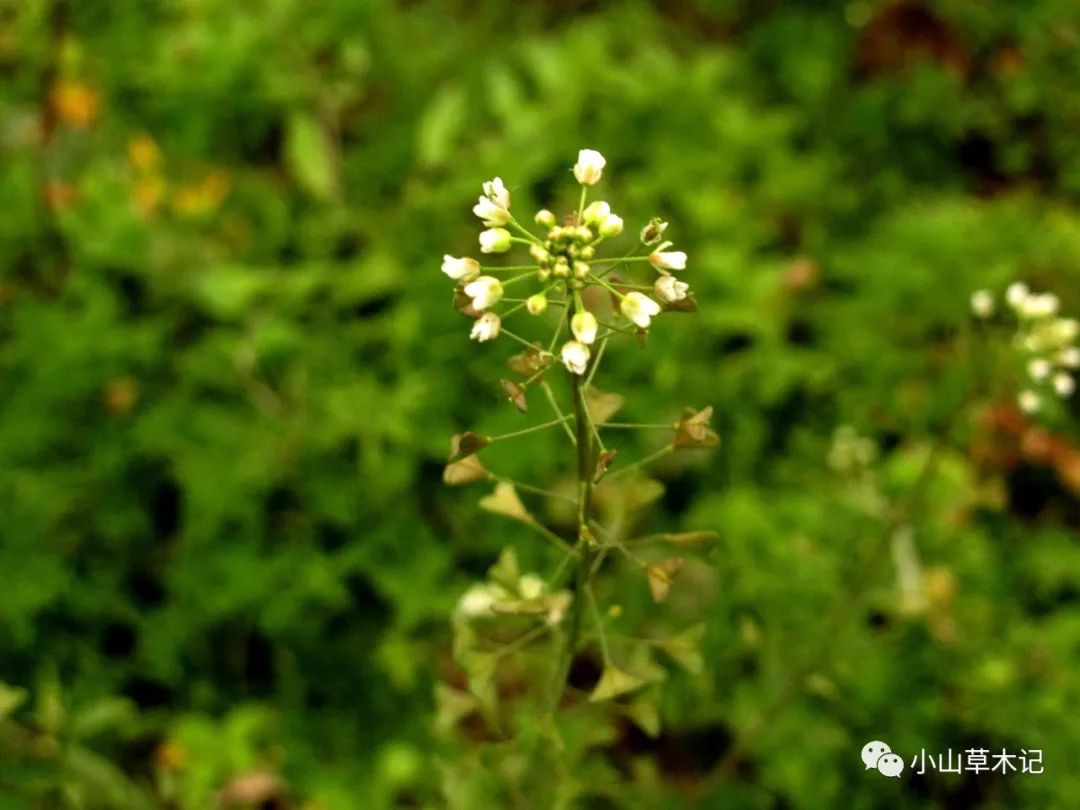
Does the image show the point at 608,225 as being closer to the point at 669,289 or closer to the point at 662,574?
the point at 669,289

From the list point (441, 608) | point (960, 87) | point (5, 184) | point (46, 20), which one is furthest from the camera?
point (960, 87)

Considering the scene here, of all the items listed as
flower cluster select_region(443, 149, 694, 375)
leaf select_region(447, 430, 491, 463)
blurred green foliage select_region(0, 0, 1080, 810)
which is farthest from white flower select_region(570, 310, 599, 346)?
blurred green foliage select_region(0, 0, 1080, 810)

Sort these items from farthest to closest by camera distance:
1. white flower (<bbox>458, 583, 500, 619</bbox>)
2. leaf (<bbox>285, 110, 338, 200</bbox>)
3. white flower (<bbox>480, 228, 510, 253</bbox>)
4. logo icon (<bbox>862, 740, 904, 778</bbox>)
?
leaf (<bbox>285, 110, 338, 200</bbox>), logo icon (<bbox>862, 740, 904, 778</bbox>), white flower (<bbox>458, 583, 500, 619</bbox>), white flower (<bbox>480, 228, 510, 253</bbox>)

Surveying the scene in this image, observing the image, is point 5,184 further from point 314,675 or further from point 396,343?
point 314,675

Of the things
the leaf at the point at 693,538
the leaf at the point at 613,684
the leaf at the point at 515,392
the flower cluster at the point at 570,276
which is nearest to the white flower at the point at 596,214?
the flower cluster at the point at 570,276

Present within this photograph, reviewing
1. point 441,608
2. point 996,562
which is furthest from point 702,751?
point 996,562

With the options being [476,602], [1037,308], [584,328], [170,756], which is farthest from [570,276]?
[170,756]

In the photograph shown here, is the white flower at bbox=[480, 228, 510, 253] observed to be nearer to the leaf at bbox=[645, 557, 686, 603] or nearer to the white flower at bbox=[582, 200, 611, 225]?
the white flower at bbox=[582, 200, 611, 225]
